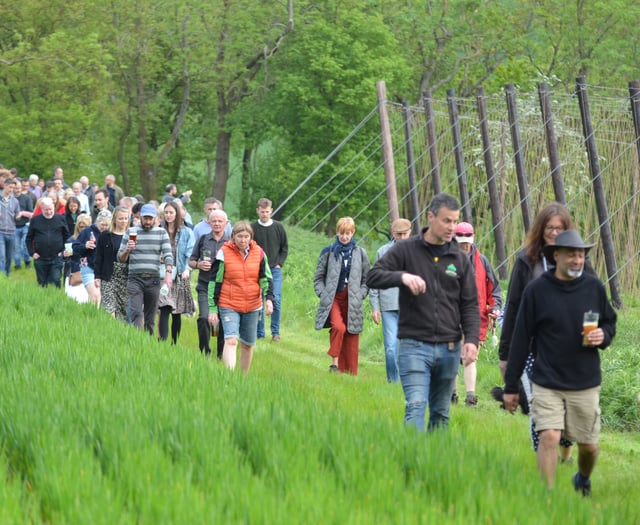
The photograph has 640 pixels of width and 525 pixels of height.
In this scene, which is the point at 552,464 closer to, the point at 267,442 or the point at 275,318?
the point at 267,442

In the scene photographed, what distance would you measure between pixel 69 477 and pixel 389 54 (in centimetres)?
4767

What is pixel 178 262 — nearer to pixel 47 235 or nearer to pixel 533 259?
pixel 47 235

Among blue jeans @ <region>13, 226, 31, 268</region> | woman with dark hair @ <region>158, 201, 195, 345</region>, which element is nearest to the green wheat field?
Result: woman with dark hair @ <region>158, 201, 195, 345</region>

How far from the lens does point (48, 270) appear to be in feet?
65.8

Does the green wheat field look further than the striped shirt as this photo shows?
No

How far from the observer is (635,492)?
7.98 metres

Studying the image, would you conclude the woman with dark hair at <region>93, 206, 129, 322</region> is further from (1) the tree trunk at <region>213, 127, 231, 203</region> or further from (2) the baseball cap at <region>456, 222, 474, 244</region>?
(1) the tree trunk at <region>213, 127, 231, 203</region>

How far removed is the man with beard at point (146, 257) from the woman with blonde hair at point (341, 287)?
68.7 inches

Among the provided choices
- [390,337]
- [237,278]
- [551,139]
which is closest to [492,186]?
[551,139]

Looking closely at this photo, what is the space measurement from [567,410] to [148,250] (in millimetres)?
7719

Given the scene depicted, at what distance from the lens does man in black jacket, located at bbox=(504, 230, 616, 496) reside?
298 inches

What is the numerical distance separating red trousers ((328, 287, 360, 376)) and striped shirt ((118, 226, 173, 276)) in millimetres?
2004

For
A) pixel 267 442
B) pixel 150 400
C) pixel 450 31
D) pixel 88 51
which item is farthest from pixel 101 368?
pixel 450 31

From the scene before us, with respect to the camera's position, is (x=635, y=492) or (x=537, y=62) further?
(x=537, y=62)
